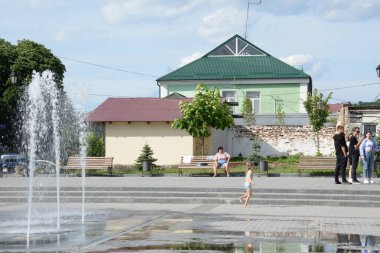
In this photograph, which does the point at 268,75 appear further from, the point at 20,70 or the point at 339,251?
the point at 339,251

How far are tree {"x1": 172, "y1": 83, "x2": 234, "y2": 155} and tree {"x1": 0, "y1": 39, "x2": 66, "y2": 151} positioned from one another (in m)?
16.4

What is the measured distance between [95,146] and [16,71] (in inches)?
513

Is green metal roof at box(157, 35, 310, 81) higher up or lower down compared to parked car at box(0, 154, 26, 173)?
higher up

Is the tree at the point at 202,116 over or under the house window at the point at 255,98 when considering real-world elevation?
under

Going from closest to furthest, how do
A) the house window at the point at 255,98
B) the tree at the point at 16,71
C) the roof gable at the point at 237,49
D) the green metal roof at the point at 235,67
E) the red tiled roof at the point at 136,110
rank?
1. the red tiled roof at the point at 136,110
2. the tree at the point at 16,71
3. the green metal roof at the point at 235,67
4. the house window at the point at 255,98
5. the roof gable at the point at 237,49

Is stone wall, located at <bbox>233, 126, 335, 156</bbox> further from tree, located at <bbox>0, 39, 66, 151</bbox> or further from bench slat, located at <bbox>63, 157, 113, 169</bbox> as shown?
tree, located at <bbox>0, 39, 66, 151</bbox>

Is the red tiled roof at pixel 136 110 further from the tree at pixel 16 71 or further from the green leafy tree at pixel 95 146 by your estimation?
the tree at pixel 16 71

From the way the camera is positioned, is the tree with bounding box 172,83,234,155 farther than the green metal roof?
No

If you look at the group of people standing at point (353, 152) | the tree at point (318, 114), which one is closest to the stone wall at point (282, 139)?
the tree at point (318, 114)

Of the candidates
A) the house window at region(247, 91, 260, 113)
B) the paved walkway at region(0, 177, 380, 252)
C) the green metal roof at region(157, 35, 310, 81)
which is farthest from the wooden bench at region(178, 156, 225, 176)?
the house window at region(247, 91, 260, 113)

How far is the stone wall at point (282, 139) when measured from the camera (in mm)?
42000

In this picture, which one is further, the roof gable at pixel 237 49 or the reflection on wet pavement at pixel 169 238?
the roof gable at pixel 237 49

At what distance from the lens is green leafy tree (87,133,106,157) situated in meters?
42.2

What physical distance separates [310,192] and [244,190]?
191 centimetres
